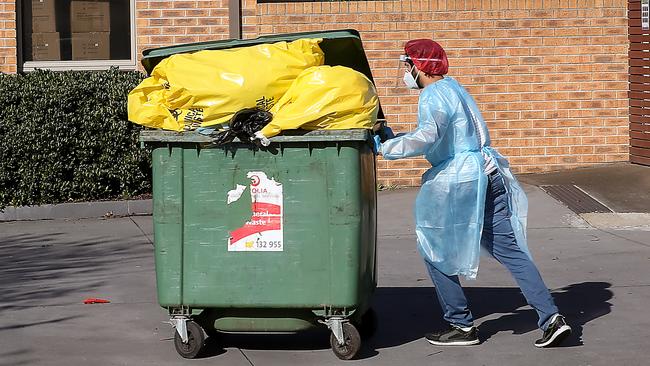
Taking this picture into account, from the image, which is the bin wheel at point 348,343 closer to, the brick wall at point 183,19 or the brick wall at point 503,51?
the brick wall at point 503,51

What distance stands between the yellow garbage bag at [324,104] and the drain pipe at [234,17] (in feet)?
20.6

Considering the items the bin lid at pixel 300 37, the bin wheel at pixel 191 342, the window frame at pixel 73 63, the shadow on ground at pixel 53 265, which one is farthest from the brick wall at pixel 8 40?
the bin wheel at pixel 191 342

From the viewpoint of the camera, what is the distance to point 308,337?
6.86m

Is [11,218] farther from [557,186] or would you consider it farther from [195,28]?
[557,186]

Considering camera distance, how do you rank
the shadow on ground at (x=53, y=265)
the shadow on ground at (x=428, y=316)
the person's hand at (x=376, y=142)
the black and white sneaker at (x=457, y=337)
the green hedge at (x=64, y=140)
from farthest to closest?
the green hedge at (x=64, y=140)
the shadow on ground at (x=53, y=265)
the shadow on ground at (x=428, y=316)
the black and white sneaker at (x=457, y=337)
the person's hand at (x=376, y=142)

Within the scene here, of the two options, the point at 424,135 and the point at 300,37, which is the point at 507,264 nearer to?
the point at 424,135

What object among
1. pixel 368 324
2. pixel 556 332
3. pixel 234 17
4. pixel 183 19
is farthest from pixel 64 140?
pixel 556 332

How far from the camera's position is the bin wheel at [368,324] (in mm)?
6855

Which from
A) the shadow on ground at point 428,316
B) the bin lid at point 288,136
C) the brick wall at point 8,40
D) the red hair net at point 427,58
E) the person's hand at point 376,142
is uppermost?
the brick wall at point 8,40

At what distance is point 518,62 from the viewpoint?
40.5 ft

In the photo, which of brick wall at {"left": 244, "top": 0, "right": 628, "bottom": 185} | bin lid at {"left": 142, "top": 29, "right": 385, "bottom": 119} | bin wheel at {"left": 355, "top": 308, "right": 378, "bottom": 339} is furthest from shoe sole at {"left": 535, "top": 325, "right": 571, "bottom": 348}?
brick wall at {"left": 244, "top": 0, "right": 628, "bottom": 185}

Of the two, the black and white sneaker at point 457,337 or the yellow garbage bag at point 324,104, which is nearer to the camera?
the yellow garbage bag at point 324,104

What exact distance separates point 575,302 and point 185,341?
2.65m

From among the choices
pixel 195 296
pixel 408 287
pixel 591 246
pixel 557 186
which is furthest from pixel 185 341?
pixel 557 186
